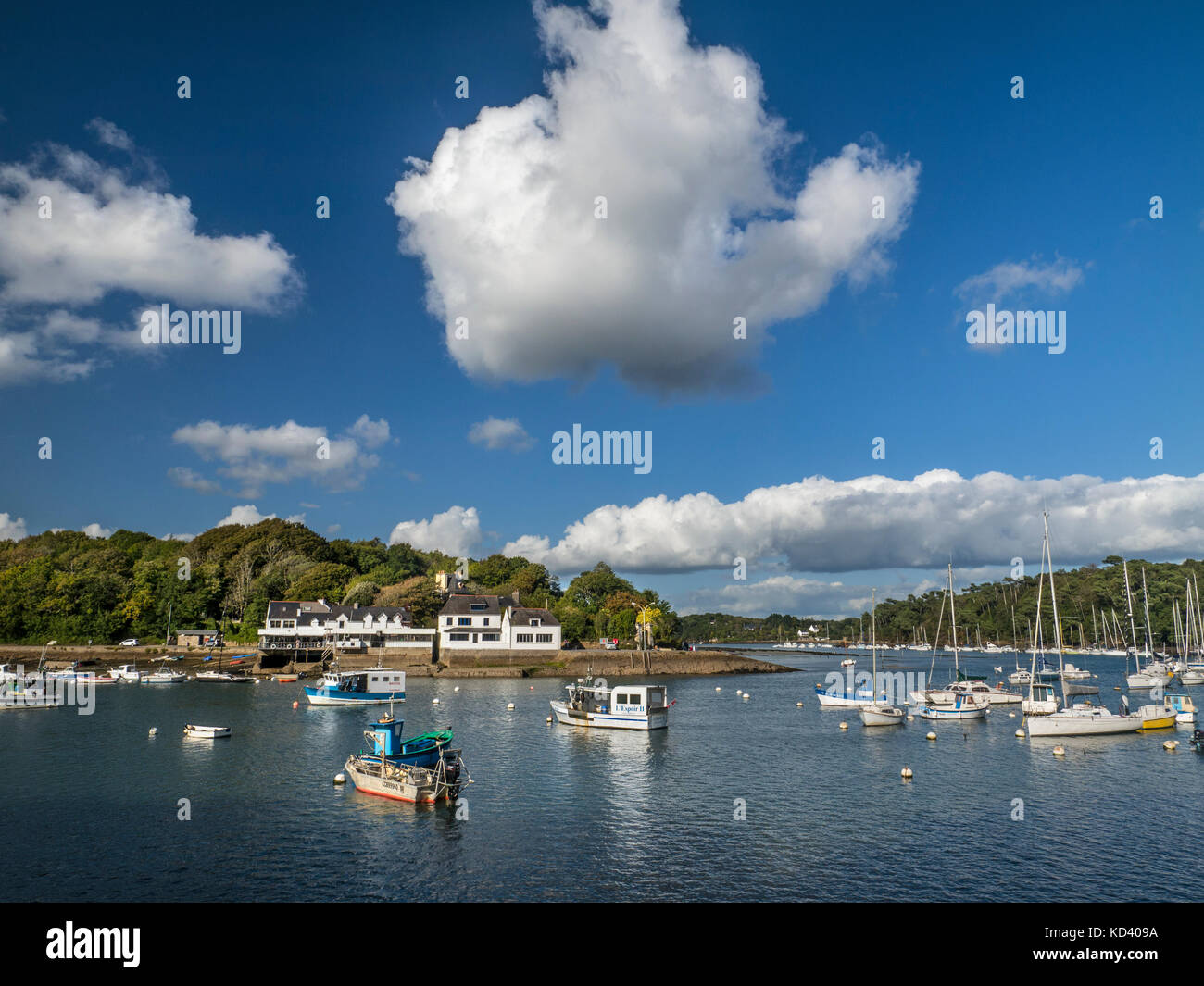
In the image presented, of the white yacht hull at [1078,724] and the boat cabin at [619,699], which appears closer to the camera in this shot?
the white yacht hull at [1078,724]

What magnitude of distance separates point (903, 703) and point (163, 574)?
120 m

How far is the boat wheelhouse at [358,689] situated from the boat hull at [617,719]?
24.8m

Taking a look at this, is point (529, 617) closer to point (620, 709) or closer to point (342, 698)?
point (342, 698)

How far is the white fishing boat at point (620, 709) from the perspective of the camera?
56.1 metres

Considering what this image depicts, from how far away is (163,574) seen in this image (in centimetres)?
12538

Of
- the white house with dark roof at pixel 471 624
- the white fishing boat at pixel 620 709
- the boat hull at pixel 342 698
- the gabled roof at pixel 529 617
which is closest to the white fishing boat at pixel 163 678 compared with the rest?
the boat hull at pixel 342 698

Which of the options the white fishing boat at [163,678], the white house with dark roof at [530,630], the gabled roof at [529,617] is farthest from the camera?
the gabled roof at [529,617]

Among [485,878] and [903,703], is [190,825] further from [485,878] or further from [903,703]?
[903,703]

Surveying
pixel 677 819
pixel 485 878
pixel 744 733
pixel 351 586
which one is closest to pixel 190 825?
pixel 485 878

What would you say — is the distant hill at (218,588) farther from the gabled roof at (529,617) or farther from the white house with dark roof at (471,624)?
the gabled roof at (529,617)

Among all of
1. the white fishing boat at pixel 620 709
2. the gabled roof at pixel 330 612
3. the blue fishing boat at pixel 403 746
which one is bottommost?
the white fishing boat at pixel 620 709

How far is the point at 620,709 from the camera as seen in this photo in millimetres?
56531

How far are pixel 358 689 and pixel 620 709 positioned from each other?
118ft

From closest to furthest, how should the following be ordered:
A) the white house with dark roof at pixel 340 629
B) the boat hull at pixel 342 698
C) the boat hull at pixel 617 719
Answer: the boat hull at pixel 617 719 → the boat hull at pixel 342 698 → the white house with dark roof at pixel 340 629
